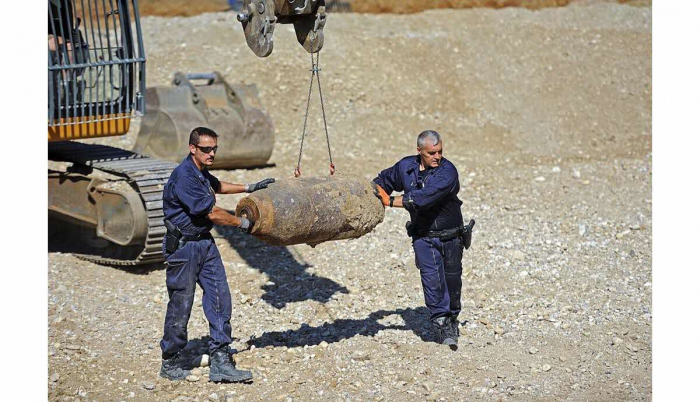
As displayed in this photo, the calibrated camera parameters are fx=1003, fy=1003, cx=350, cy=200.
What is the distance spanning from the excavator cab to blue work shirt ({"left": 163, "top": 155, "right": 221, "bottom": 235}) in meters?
2.66

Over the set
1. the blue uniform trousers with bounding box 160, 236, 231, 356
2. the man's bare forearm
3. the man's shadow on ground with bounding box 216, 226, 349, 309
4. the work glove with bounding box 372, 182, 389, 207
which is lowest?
the man's shadow on ground with bounding box 216, 226, 349, 309

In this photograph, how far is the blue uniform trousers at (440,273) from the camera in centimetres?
802

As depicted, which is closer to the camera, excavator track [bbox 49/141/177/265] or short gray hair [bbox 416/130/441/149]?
short gray hair [bbox 416/130/441/149]

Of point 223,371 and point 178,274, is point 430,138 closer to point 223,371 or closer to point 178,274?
point 178,274

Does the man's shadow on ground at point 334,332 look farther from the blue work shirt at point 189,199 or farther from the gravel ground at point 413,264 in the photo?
the blue work shirt at point 189,199

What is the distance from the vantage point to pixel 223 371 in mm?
7340

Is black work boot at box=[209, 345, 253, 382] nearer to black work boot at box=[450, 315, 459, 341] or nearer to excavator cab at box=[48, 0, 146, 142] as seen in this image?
black work boot at box=[450, 315, 459, 341]

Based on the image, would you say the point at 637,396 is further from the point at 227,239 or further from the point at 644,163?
the point at 644,163

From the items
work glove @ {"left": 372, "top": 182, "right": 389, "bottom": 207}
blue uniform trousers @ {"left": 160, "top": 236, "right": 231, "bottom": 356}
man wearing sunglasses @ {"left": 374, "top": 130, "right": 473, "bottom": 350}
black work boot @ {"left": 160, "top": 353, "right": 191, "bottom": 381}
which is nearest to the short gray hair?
man wearing sunglasses @ {"left": 374, "top": 130, "right": 473, "bottom": 350}

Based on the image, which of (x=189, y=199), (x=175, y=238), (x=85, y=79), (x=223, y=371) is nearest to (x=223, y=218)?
(x=189, y=199)

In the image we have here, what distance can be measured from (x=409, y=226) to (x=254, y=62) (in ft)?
34.1

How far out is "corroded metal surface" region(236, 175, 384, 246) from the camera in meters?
7.24

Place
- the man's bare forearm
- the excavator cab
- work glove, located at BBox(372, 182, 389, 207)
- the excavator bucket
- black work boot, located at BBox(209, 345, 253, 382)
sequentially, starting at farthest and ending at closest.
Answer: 1. the excavator bucket
2. the excavator cab
3. work glove, located at BBox(372, 182, 389, 207)
4. black work boot, located at BBox(209, 345, 253, 382)
5. the man's bare forearm

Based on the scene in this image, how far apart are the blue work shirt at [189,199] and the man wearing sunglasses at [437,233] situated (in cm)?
145
